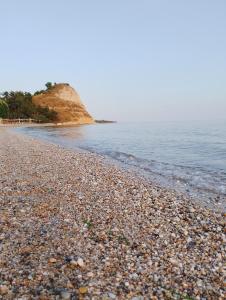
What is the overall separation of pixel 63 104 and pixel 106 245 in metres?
180

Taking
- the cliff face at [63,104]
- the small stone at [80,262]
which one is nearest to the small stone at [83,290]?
the small stone at [80,262]

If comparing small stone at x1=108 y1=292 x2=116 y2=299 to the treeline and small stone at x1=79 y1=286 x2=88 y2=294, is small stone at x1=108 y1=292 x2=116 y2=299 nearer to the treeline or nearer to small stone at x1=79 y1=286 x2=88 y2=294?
small stone at x1=79 y1=286 x2=88 y2=294

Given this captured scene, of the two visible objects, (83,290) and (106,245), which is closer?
(83,290)

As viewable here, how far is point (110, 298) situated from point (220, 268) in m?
2.41

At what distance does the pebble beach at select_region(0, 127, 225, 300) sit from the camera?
512 cm

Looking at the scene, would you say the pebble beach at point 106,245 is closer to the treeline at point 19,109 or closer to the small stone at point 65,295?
the small stone at point 65,295

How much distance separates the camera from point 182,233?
7.71 metres

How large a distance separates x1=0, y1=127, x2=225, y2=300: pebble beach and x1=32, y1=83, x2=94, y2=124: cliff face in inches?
5912

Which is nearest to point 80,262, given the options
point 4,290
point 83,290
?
point 83,290

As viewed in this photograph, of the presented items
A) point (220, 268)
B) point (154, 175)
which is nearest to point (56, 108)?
point (154, 175)

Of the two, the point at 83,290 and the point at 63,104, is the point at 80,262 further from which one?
the point at 63,104

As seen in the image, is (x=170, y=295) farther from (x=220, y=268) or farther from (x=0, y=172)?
(x=0, y=172)

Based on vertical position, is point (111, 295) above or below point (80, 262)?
below

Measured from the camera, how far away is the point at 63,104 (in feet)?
596
